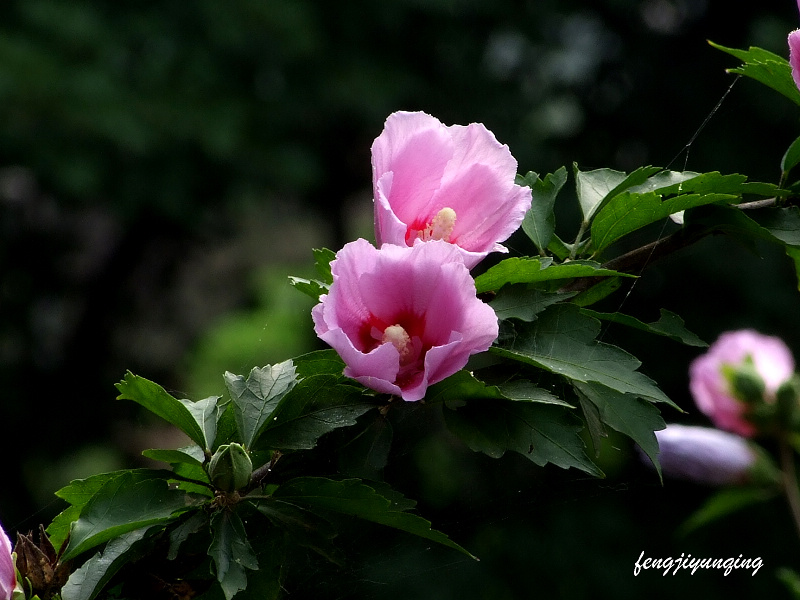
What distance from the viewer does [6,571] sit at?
0.41 metres

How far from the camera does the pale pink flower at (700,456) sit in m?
0.67

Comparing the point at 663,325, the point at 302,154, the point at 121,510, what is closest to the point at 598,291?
the point at 663,325

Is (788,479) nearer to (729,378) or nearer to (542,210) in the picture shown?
(729,378)

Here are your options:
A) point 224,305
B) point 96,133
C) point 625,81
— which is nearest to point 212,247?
point 224,305

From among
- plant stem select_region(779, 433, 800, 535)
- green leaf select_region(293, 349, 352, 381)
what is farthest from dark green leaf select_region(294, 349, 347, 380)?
plant stem select_region(779, 433, 800, 535)

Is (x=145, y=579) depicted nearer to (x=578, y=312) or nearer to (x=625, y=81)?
(x=578, y=312)

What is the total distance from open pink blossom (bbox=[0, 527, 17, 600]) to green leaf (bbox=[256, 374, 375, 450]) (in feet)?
0.37

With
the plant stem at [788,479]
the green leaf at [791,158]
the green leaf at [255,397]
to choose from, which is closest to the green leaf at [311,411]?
the green leaf at [255,397]

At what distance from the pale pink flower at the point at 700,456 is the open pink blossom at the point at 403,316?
0.53ft

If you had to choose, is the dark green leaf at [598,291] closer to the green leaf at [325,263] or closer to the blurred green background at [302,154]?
the green leaf at [325,263]

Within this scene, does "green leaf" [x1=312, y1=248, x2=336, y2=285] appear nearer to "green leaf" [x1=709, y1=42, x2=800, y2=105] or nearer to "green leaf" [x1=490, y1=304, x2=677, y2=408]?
"green leaf" [x1=490, y1=304, x2=677, y2=408]

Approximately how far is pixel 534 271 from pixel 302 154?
2.56m

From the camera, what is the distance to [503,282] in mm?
447

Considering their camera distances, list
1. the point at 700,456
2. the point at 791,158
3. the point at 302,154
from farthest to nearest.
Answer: the point at 302,154
the point at 700,456
the point at 791,158
